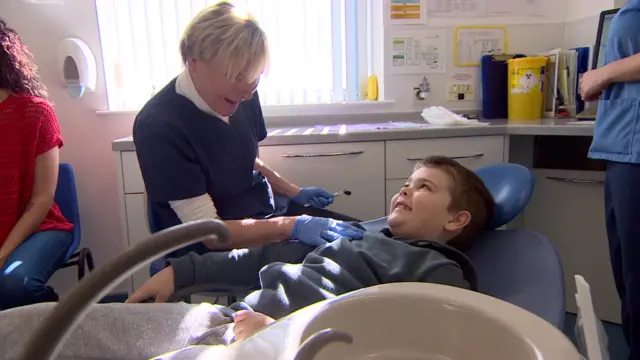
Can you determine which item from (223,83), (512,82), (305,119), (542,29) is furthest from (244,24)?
(542,29)

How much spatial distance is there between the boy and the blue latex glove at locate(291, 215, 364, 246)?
0.04m

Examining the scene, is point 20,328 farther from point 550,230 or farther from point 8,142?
point 550,230

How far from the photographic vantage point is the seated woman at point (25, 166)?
1.59 m

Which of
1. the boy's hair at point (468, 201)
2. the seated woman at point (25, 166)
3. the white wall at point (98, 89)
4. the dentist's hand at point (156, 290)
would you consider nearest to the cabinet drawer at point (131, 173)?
the seated woman at point (25, 166)

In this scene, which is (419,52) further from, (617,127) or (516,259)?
(516,259)

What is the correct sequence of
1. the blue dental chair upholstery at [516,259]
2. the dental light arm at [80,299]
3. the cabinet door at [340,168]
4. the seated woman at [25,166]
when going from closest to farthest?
the dental light arm at [80,299], the blue dental chair upholstery at [516,259], the seated woman at [25,166], the cabinet door at [340,168]

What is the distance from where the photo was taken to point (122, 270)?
0.23m

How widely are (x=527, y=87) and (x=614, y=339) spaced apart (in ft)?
3.78

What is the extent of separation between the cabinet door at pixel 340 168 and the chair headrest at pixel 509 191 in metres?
0.60

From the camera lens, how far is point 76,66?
212 cm

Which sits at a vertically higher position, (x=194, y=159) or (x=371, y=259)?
(x=194, y=159)

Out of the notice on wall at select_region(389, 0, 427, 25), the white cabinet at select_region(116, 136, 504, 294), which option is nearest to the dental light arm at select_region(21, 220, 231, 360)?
the white cabinet at select_region(116, 136, 504, 294)

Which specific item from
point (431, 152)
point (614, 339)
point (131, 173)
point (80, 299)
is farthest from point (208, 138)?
point (614, 339)

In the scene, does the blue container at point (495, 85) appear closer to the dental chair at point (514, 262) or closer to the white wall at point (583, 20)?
the white wall at point (583, 20)
